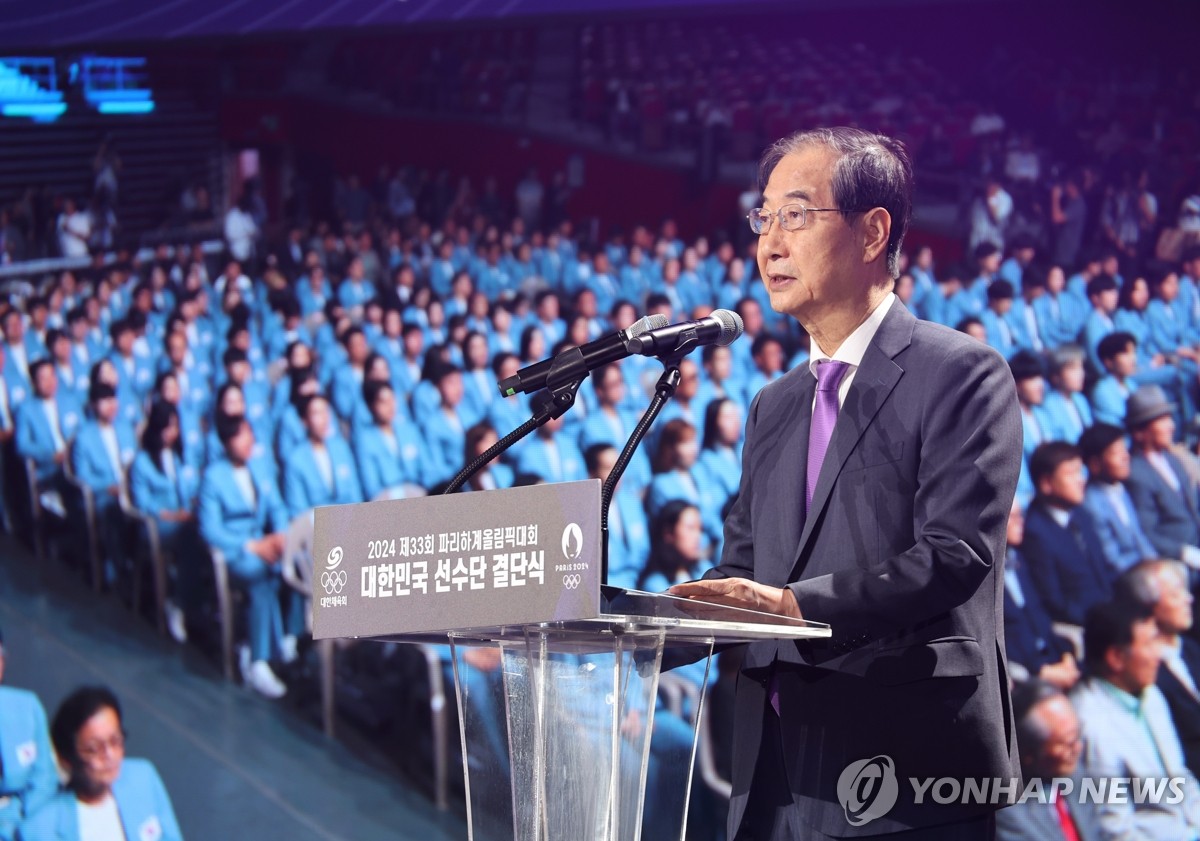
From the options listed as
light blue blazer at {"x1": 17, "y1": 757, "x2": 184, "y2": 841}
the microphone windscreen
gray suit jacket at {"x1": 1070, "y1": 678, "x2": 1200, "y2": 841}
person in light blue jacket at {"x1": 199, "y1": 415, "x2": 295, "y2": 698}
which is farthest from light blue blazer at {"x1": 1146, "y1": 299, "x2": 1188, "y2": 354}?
light blue blazer at {"x1": 17, "y1": 757, "x2": 184, "y2": 841}

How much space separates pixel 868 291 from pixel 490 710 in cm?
61

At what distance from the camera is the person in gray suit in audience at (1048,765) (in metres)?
3.49

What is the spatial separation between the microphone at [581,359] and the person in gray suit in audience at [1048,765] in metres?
2.63

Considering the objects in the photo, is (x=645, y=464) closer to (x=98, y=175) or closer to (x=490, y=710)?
(x=98, y=175)

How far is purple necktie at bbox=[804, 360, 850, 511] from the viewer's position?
1.37 meters

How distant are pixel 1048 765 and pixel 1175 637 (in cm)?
53

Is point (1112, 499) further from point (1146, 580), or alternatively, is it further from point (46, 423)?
point (46, 423)

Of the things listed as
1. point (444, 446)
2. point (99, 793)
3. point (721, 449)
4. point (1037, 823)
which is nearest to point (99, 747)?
point (99, 793)

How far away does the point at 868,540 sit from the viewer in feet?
4.25

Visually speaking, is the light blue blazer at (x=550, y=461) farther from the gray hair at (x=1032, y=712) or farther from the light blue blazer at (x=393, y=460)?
the gray hair at (x=1032, y=712)

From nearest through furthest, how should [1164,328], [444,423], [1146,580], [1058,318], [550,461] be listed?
[1146,580]
[1164,328]
[1058,318]
[550,461]
[444,423]

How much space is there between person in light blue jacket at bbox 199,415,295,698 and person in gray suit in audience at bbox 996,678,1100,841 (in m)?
2.30

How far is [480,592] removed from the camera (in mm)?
1159

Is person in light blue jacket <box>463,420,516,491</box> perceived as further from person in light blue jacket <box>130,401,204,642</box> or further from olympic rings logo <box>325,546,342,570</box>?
olympic rings logo <box>325,546,342,570</box>
